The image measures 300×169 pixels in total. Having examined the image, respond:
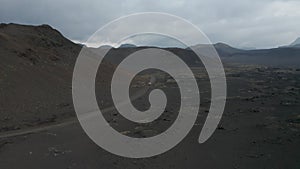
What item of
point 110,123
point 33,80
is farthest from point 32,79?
point 110,123

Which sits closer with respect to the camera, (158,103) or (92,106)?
(92,106)

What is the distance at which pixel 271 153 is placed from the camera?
1511 centimetres

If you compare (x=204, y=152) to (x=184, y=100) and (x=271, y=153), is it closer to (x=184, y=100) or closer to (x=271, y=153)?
(x=271, y=153)

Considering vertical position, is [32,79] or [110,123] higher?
[32,79]

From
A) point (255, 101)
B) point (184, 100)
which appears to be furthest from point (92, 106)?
point (255, 101)

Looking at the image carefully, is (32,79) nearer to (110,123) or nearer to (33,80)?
(33,80)

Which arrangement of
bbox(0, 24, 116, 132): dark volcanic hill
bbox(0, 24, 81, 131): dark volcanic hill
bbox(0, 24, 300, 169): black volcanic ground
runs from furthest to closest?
1. bbox(0, 24, 81, 131): dark volcanic hill
2. bbox(0, 24, 116, 132): dark volcanic hill
3. bbox(0, 24, 300, 169): black volcanic ground

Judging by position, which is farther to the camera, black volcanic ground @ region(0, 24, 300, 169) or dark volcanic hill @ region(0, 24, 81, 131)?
dark volcanic hill @ region(0, 24, 81, 131)

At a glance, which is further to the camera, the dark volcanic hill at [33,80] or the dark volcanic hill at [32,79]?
the dark volcanic hill at [32,79]

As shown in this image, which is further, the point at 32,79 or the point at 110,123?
the point at 32,79

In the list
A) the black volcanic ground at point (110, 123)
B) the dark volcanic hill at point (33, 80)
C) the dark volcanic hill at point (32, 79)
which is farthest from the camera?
the dark volcanic hill at point (32, 79)

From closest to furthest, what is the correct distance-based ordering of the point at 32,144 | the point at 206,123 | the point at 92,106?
the point at 32,144
the point at 206,123
the point at 92,106

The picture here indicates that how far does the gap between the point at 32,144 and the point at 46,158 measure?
2.58 metres

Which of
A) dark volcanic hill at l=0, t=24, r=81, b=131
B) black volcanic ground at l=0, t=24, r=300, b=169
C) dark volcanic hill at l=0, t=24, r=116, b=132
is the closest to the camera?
black volcanic ground at l=0, t=24, r=300, b=169
